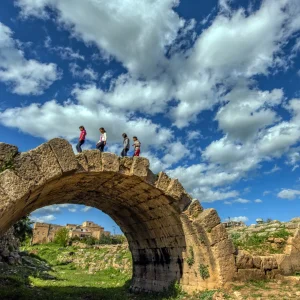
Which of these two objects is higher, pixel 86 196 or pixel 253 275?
pixel 86 196

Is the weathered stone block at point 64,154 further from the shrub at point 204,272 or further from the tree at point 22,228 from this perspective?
the tree at point 22,228

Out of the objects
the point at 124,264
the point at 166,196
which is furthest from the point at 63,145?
the point at 124,264

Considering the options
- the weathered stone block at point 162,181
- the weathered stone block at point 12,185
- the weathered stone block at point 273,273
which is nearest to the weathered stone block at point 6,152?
the weathered stone block at point 12,185

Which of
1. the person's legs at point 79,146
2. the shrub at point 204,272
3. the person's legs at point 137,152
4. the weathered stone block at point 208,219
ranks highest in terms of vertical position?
the person's legs at point 137,152

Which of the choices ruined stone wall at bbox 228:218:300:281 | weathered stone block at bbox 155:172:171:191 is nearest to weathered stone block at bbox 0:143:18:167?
weathered stone block at bbox 155:172:171:191

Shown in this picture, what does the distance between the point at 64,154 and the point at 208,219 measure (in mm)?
4729

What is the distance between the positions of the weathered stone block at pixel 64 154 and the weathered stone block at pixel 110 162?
2.98ft

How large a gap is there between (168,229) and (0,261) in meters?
14.5

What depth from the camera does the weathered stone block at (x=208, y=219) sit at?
9.71 metres

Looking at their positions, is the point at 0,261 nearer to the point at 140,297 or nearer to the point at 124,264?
the point at 124,264

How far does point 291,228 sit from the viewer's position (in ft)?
42.0

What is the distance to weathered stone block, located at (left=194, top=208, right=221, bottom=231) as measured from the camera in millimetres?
9711

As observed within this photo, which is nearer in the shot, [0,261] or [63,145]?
[63,145]

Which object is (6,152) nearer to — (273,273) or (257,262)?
(257,262)
